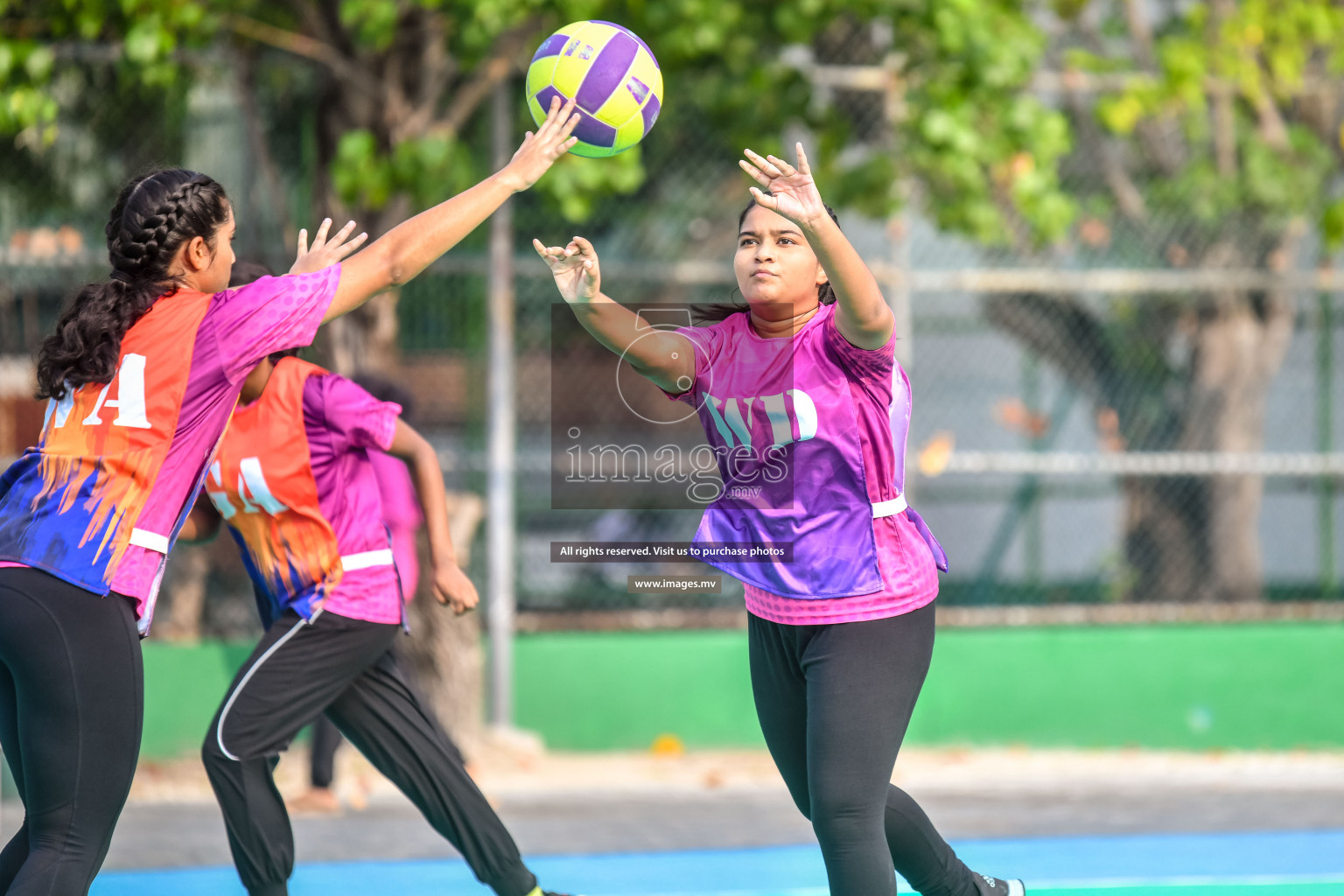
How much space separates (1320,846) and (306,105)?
6539 millimetres

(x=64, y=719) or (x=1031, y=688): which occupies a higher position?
(x=64, y=719)

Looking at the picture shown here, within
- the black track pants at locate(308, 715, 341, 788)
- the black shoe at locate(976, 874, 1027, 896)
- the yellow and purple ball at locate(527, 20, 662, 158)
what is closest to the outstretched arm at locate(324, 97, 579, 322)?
the yellow and purple ball at locate(527, 20, 662, 158)

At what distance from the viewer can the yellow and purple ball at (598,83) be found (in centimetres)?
390

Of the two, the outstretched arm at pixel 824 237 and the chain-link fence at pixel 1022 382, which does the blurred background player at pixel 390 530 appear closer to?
the chain-link fence at pixel 1022 382

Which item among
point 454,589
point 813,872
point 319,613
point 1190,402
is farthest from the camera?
point 1190,402

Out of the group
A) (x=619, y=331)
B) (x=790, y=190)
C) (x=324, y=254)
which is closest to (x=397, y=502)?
(x=324, y=254)

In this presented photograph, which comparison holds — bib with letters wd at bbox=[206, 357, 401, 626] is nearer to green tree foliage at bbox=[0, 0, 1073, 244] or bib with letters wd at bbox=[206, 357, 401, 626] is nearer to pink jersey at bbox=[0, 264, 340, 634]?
pink jersey at bbox=[0, 264, 340, 634]

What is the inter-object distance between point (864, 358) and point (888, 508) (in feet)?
1.33

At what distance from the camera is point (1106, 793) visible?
7.50 m

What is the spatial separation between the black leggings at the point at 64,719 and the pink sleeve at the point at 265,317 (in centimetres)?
63

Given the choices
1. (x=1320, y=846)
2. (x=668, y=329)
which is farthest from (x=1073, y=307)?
(x=668, y=329)

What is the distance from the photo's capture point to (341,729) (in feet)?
14.5

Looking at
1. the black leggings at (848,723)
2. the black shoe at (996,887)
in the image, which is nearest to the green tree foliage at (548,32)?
the black leggings at (848,723)

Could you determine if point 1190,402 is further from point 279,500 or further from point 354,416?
point 279,500
